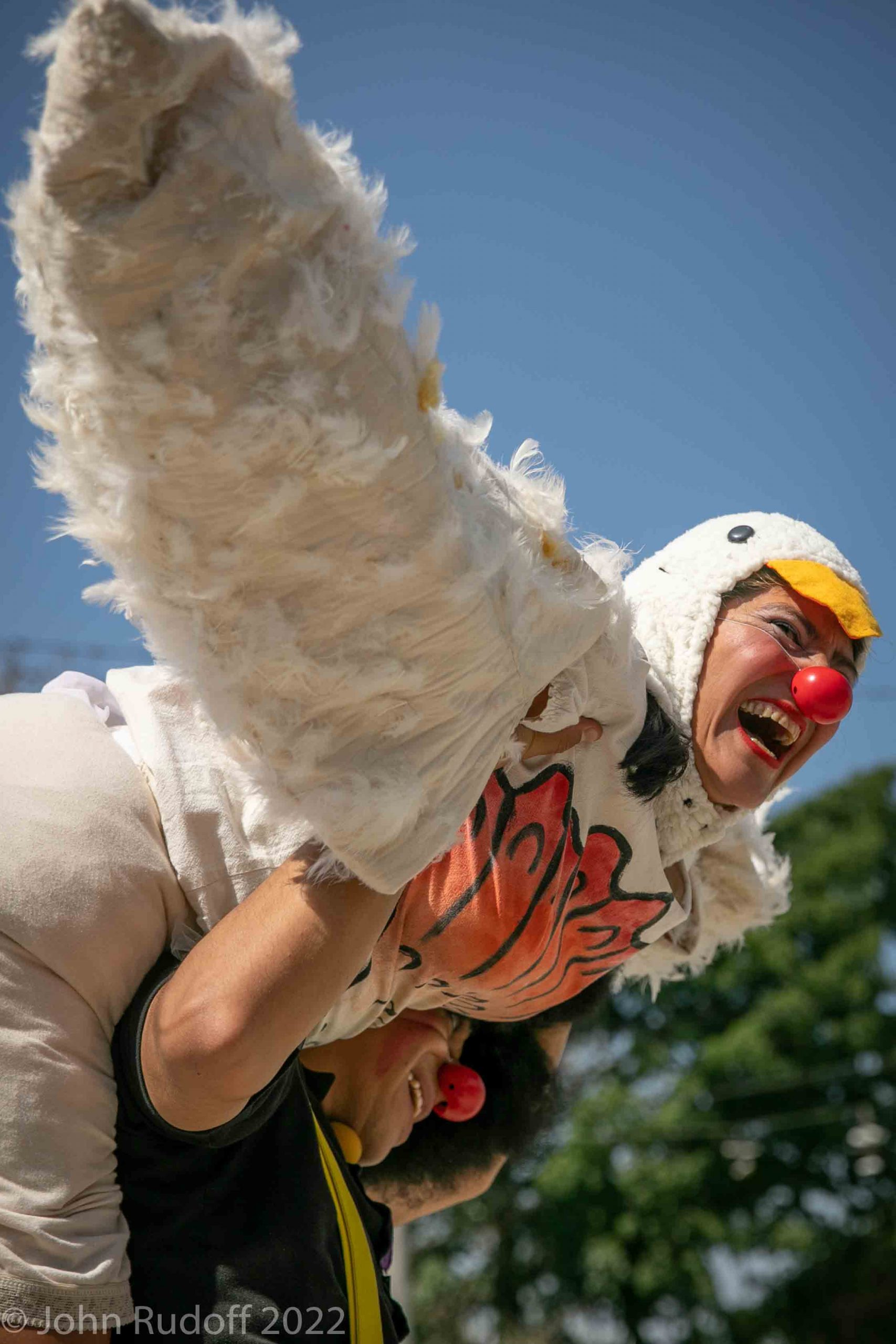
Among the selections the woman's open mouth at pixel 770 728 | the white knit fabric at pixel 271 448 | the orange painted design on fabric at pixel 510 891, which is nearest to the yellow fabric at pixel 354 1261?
the orange painted design on fabric at pixel 510 891

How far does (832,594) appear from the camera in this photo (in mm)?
1645

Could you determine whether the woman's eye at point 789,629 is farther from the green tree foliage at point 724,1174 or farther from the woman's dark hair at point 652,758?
the green tree foliage at point 724,1174

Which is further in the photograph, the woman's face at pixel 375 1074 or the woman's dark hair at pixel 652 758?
the woman's face at pixel 375 1074

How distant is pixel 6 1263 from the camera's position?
1.23 m

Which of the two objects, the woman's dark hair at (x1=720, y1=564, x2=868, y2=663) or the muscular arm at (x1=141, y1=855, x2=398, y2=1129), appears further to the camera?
the woman's dark hair at (x1=720, y1=564, x2=868, y2=663)

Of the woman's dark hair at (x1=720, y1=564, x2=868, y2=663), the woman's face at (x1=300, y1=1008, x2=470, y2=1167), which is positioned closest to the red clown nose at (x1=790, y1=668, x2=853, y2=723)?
the woman's dark hair at (x1=720, y1=564, x2=868, y2=663)

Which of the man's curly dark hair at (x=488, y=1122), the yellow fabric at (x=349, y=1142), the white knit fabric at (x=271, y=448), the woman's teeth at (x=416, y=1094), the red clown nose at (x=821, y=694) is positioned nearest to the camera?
the white knit fabric at (x=271, y=448)

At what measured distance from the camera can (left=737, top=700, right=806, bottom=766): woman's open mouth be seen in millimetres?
1601

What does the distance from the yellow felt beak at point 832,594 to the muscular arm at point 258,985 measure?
737 millimetres

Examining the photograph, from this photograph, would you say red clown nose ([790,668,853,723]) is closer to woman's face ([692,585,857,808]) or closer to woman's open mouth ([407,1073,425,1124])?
woman's face ([692,585,857,808])

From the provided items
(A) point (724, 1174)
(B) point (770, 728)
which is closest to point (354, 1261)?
(B) point (770, 728)

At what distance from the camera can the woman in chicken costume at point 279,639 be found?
95 centimetres

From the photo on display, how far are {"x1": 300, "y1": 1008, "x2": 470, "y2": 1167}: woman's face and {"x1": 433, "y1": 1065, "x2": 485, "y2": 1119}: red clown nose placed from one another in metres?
0.10

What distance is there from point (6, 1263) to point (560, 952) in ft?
2.39
